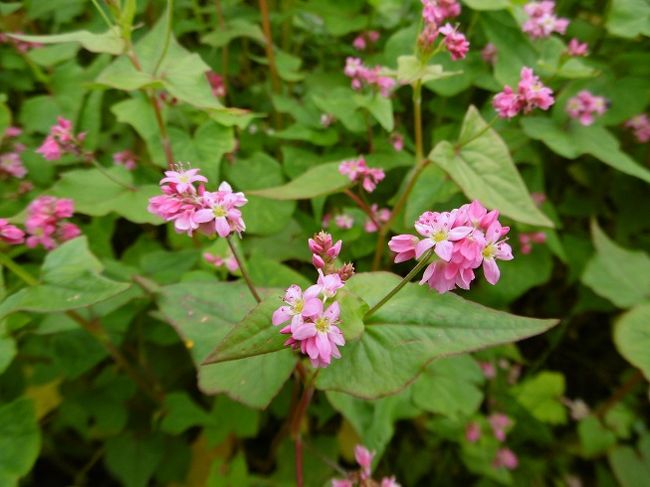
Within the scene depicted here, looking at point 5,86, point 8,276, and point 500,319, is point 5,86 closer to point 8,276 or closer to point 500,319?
point 8,276

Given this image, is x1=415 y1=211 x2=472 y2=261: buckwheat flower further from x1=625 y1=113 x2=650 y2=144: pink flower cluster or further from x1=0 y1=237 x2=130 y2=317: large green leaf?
x1=625 y1=113 x2=650 y2=144: pink flower cluster

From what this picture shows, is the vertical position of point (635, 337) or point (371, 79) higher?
point (371, 79)

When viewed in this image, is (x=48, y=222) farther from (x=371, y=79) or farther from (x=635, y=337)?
(x=635, y=337)

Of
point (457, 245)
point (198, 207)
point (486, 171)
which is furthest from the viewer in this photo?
point (486, 171)

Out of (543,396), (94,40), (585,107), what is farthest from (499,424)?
(94,40)

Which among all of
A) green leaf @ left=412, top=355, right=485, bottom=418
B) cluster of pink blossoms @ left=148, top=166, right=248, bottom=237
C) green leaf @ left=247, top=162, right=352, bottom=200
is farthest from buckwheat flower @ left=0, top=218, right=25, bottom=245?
green leaf @ left=412, top=355, right=485, bottom=418
